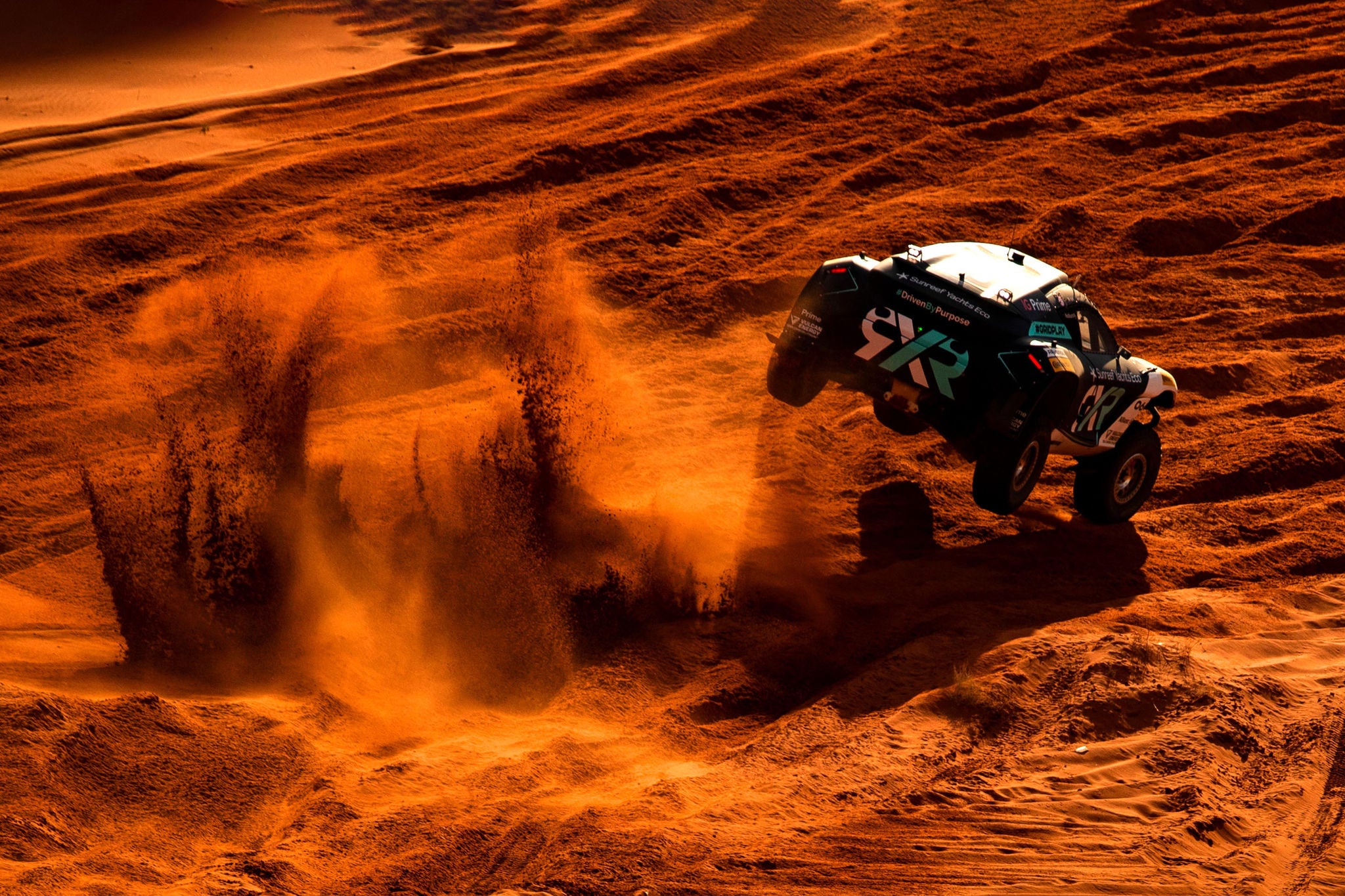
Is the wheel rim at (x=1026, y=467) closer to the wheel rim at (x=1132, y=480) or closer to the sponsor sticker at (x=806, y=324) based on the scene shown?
the wheel rim at (x=1132, y=480)

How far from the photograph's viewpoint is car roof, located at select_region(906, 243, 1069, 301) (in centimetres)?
809

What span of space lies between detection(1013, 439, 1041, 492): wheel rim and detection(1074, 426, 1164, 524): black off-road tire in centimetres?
91

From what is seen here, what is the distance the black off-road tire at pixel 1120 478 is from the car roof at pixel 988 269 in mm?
1330

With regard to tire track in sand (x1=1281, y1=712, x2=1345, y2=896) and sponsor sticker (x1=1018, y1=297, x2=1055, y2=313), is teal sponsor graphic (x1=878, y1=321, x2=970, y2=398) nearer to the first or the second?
sponsor sticker (x1=1018, y1=297, x2=1055, y2=313)

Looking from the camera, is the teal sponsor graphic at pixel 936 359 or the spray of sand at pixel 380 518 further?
the teal sponsor graphic at pixel 936 359

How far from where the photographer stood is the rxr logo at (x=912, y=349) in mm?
Result: 7867

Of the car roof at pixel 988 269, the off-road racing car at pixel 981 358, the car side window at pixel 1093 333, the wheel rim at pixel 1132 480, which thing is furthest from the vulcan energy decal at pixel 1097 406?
the car roof at pixel 988 269

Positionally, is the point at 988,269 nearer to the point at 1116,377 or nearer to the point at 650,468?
the point at 1116,377

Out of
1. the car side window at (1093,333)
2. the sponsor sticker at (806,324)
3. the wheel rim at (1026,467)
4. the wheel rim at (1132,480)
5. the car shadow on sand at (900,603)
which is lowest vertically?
the car shadow on sand at (900,603)

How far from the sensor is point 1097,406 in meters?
8.40

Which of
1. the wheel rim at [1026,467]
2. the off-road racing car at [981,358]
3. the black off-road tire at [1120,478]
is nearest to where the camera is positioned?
the off-road racing car at [981,358]

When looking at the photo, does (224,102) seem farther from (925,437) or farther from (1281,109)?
(1281,109)

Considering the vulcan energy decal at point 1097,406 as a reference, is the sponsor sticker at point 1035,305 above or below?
above

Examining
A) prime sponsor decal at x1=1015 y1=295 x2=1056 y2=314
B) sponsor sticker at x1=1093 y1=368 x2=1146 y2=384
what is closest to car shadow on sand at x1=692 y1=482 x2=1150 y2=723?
sponsor sticker at x1=1093 y1=368 x2=1146 y2=384
